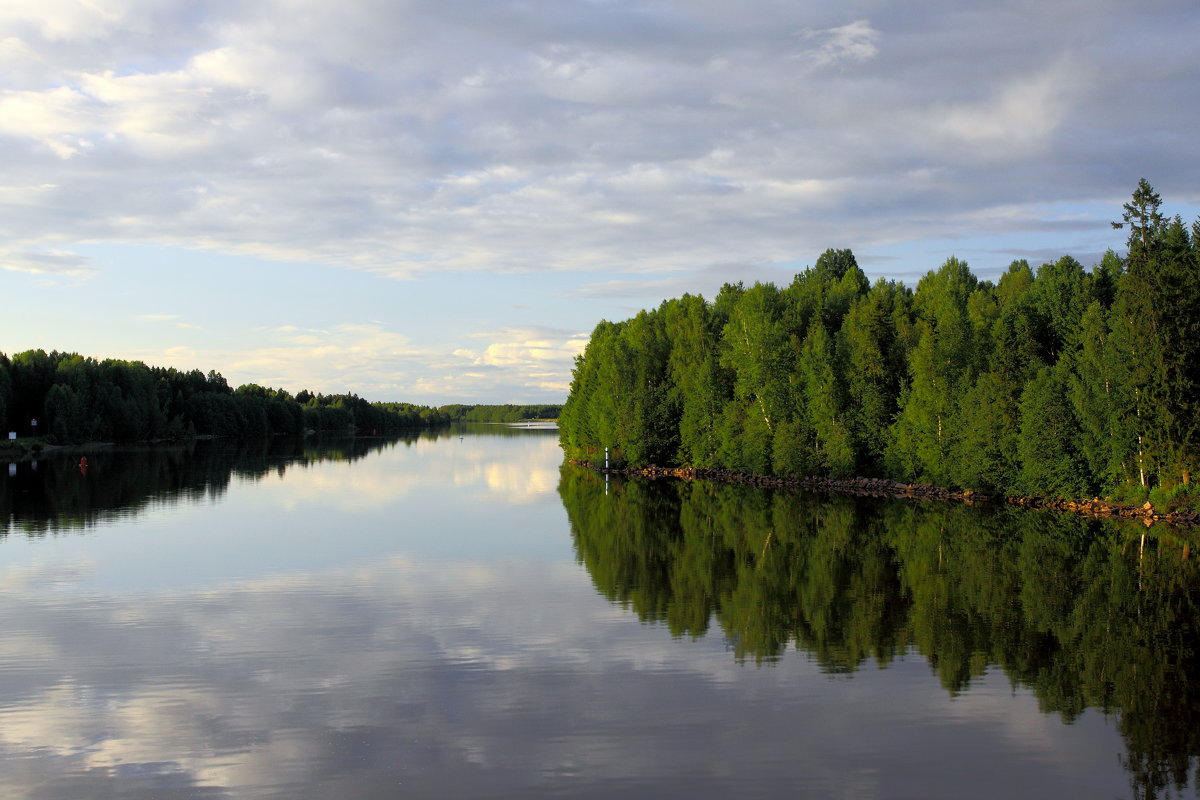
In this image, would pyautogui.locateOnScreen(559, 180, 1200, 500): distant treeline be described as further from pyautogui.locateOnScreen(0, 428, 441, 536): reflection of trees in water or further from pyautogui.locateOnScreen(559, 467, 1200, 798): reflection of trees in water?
pyautogui.locateOnScreen(0, 428, 441, 536): reflection of trees in water

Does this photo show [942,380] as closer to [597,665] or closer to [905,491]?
[905,491]

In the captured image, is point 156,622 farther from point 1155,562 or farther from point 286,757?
point 1155,562

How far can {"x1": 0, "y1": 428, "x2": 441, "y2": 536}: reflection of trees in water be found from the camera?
36562mm

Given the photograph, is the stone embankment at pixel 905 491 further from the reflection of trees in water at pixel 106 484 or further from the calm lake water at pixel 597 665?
the reflection of trees in water at pixel 106 484

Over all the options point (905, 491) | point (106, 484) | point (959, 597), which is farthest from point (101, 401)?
point (959, 597)

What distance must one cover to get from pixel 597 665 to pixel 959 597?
9.73m

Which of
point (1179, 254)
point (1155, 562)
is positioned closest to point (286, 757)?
point (1155, 562)

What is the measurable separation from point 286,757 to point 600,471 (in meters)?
64.0

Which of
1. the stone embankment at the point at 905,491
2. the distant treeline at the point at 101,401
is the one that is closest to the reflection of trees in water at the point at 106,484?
the distant treeline at the point at 101,401

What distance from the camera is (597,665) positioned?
15.0 metres

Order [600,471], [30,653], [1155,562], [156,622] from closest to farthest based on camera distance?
1. [30,653]
2. [156,622]
3. [1155,562]
4. [600,471]

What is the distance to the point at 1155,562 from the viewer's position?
26.0 metres

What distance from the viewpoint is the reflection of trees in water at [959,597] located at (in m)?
13.9

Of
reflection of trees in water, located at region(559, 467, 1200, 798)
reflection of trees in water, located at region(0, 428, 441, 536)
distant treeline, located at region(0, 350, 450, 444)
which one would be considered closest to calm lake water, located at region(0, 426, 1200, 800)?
reflection of trees in water, located at region(559, 467, 1200, 798)
